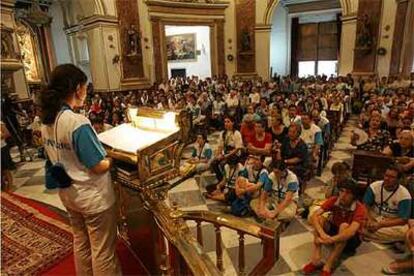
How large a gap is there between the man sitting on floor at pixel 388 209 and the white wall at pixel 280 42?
49.7ft

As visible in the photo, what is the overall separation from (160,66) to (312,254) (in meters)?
10.8

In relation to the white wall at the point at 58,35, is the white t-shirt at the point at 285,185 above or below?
below

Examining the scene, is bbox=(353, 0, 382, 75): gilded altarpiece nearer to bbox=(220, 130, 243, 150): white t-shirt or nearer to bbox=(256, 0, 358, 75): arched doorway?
bbox=(256, 0, 358, 75): arched doorway

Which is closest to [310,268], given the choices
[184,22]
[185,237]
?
[185,237]

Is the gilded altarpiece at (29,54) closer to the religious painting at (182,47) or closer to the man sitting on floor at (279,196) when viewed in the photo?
the religious painting at (182,47)

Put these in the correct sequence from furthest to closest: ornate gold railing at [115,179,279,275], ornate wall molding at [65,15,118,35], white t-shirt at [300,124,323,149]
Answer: ornate wall molding at [65,15,118,35]
white t-shirt at [300,124,323,149]
ornate gold railing at [115,179,279,275]

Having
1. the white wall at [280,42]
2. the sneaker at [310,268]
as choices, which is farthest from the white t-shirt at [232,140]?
the white wall at [280,42]

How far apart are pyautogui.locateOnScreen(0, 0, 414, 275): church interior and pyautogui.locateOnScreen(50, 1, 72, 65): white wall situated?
3.12 feet

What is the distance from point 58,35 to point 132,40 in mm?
4811

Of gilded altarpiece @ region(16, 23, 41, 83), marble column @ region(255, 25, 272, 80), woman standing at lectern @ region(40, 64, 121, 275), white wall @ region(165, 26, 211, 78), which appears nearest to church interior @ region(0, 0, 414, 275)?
woman standing at lectern @ region(40, 64, 121, 275)

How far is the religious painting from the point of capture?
1703 cm

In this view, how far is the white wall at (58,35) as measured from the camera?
13523mm

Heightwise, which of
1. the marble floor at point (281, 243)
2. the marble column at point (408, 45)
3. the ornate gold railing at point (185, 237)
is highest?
the marble column at point (408, 45)

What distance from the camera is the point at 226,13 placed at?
1409 centimetres
